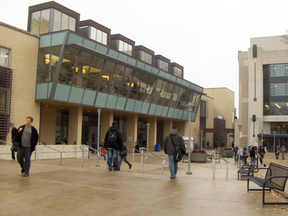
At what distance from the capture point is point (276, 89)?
53.8m

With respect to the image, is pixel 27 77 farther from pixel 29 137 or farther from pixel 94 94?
pixel 29 137

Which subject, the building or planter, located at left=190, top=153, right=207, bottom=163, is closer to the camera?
planter, located at left=190, top=153, right=207, bottom=163

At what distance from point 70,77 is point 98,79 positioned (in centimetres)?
362

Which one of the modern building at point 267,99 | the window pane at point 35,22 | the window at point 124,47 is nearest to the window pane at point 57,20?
the window pane at point 35,22

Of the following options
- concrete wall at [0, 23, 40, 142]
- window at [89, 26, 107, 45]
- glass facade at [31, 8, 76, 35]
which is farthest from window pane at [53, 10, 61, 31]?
window at [89, 26, 107, 45]

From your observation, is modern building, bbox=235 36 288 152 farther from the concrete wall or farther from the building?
the concrete wall

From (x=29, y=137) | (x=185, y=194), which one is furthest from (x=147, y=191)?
(x=29, y=137)

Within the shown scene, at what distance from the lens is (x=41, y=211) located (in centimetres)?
509

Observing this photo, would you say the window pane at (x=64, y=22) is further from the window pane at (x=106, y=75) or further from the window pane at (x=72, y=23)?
the window pane at (x=106, y=75)

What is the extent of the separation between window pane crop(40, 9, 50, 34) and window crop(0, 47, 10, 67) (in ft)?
15.7

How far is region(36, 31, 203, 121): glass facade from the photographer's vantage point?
994 inches

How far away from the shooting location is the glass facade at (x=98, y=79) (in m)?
25.2

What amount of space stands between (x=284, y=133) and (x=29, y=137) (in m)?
53.4

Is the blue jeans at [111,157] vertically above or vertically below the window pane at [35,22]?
below
